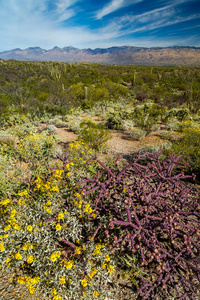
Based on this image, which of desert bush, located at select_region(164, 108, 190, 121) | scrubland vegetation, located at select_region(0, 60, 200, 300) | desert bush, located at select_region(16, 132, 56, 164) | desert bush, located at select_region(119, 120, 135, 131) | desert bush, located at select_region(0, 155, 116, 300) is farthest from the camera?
desert bush, located at select_region(164, 108, 190, 121)

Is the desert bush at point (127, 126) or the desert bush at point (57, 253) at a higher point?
the desert bush at point (127, 126)

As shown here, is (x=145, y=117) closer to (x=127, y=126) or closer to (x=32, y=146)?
(x=127, y=126)

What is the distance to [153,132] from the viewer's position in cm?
834

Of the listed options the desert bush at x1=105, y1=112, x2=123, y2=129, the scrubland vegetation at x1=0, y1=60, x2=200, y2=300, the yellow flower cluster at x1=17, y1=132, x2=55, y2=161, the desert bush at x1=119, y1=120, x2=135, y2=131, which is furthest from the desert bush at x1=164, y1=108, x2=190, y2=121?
the yellow flower cluster at x1=17, y1=132, x2=55, y2=161

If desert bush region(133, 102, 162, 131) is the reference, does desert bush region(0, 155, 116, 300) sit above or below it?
below

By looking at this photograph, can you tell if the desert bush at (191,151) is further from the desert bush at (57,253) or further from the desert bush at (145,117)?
the desert bush at (57,253)

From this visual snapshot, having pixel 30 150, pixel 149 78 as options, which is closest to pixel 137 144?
pixel 30 150

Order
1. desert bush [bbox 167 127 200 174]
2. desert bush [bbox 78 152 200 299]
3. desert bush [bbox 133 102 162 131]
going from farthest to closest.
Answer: desert bush [bbox 133 102 162 131] < desert bush [bbox 167 127 200 174] < desert bush [bbox 78 152 200 299]

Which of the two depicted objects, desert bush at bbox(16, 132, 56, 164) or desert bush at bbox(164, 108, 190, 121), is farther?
desert bush at bbox(164, 108, 190, 121)

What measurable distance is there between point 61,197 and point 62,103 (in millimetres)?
10755

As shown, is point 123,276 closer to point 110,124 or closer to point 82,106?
point 110,124

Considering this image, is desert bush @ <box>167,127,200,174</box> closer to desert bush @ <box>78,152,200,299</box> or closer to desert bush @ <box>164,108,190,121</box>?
desert bush @ <box>78,152,200,299</box>

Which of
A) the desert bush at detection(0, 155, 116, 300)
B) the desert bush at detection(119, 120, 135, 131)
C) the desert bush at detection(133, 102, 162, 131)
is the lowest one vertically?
the desert bush at detection(0, 155, 116, 300)

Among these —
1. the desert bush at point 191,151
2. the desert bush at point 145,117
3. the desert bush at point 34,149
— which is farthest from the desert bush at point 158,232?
the desert bush at point 145,117
